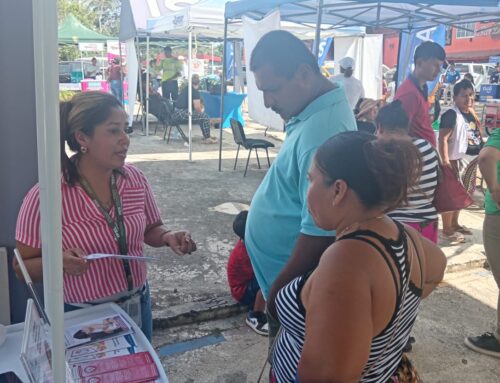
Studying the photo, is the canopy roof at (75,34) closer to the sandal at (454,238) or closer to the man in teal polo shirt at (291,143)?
the sandal at (454,238)

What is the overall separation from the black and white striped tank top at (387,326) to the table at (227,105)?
9.49 meters

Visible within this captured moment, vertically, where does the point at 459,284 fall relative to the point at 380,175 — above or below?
below

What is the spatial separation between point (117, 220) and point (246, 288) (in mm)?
1799

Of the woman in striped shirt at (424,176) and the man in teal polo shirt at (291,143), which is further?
the woman in striped shirt at (424,176)

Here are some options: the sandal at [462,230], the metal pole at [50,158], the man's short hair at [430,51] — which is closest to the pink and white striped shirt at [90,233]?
the metal pole at [50,158]

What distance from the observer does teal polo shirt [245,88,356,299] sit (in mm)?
1674

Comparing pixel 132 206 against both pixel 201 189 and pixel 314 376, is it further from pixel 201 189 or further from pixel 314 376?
pixel 201 189

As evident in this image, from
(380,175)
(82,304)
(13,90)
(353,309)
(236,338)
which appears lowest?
(236,338)

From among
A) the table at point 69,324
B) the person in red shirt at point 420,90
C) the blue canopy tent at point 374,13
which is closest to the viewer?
the table at point 69,324

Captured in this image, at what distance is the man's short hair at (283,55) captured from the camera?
5.89 ft

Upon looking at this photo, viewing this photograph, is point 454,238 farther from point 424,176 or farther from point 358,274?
point 358,274

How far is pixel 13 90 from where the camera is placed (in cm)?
187

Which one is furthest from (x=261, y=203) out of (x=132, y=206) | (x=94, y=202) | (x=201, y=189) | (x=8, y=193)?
(x=201, y=189)

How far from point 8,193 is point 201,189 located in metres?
4.86
